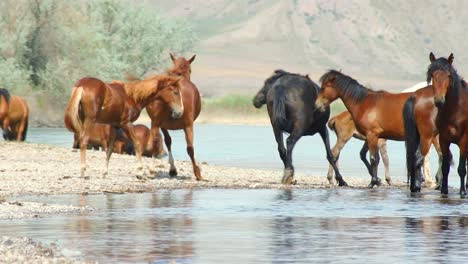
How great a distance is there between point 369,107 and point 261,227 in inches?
338

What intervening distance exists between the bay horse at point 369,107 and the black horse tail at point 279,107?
2.05 ft

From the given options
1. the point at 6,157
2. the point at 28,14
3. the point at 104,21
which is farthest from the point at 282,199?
the point at 104,21

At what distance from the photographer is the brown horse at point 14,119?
37.0 m

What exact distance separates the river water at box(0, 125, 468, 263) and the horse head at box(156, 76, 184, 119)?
2.13m

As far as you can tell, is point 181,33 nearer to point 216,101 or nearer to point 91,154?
point 216,101

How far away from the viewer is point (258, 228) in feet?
48.4

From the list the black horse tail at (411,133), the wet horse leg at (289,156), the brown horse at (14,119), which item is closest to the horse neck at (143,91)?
the wet horse leg at (289,156)

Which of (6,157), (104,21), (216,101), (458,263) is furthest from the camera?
(216,101)

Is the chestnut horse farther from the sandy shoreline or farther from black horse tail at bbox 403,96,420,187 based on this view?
the sandy shoreline

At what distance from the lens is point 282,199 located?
19.5 meters

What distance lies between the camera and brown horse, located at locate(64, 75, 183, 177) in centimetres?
2245

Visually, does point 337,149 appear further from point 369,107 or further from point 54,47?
point 54,47

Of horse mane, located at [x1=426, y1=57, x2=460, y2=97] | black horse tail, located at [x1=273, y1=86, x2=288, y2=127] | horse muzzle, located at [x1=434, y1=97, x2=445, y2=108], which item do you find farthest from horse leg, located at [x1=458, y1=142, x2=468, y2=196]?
black horse tail, located at [x1=273, y1=86, x2=288, y2=127]

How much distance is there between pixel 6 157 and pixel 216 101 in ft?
207
